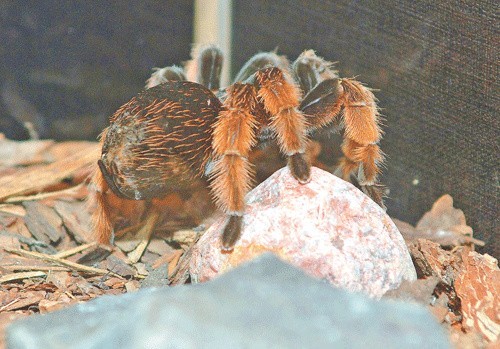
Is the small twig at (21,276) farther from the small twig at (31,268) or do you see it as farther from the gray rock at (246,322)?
the gray rock at (246,322)

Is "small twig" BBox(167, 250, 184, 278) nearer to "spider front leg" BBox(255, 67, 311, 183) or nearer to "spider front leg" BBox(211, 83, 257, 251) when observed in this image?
"spider front leg" BBox(211, 83, 257, 251)

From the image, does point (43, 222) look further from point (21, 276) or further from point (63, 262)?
point (21, 276)

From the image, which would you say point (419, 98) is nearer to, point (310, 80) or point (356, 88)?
point (356, 88)

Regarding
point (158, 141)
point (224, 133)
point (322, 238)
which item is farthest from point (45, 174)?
point (322, 238)

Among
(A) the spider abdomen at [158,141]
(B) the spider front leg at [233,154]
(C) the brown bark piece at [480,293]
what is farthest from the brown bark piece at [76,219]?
(C) the brown bark piece at [480,293]

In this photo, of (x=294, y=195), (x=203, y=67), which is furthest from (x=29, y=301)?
(x=203, y=67)

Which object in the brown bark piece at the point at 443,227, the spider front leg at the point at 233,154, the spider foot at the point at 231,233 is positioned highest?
the spider front leg at the point at 233,154
